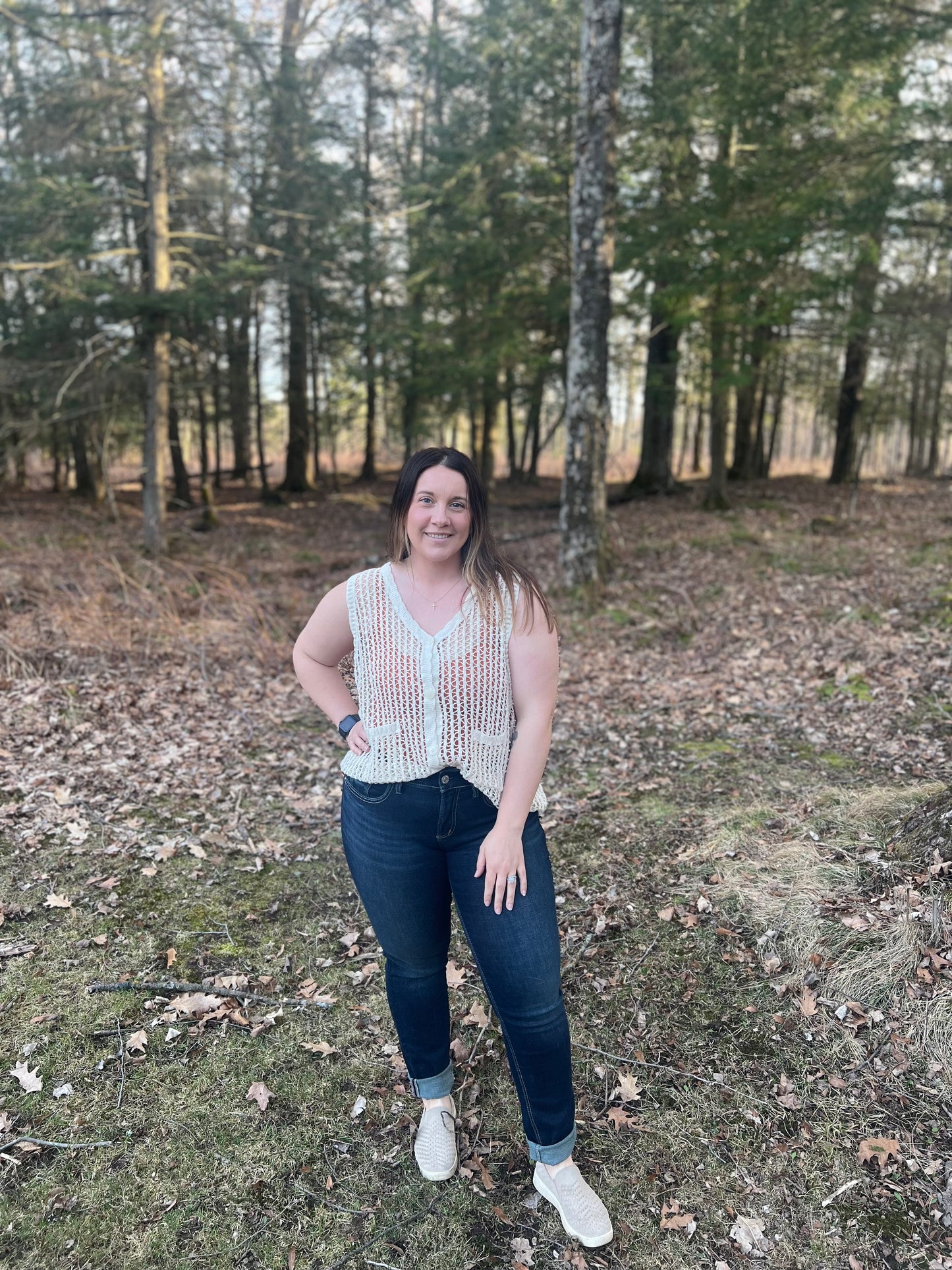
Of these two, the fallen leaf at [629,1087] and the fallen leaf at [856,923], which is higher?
the fallen leaf at [856,923]

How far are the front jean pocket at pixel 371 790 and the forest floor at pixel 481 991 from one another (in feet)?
4.54

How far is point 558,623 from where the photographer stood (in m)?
4.98

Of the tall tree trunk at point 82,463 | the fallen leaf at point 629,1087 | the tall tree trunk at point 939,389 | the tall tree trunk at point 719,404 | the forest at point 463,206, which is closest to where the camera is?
the fallen leaf at point 629,1087

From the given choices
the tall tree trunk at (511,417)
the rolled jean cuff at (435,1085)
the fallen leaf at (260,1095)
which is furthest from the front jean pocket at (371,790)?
the tall tree trunk at (511,417)

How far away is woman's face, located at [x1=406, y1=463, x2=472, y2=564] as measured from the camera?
7.20ft

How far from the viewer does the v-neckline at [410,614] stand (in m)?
2.20

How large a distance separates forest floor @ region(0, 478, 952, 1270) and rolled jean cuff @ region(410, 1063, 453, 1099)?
0.26 metres

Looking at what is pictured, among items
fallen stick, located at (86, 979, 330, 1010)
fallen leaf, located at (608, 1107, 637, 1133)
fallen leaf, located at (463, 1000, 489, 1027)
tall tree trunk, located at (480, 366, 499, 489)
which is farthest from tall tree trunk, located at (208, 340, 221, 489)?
fallen leaf, located at (608, 1107, 637, 1133)

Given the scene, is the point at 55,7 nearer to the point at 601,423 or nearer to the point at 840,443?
the point at 601,423

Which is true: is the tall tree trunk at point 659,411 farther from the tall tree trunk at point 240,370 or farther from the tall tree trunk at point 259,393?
the tall tree trunk at point 259,393

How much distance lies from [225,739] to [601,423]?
18.6 feet

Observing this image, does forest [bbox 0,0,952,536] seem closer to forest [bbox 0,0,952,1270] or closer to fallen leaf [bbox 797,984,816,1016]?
forest [bbox 0,0,952,1270]

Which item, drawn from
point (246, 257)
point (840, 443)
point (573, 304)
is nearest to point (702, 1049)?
point (573, 304)

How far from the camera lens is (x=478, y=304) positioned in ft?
49.6
